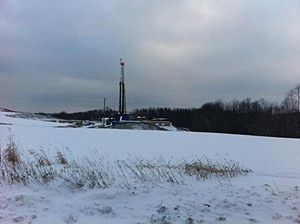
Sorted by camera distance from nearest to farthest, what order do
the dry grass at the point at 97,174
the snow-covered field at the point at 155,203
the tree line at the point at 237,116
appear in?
the snow-covered field at the point at 155,203 < the dry grass at the point at 97,174 < the tree line at the point at 237,116

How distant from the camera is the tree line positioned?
71.2 m

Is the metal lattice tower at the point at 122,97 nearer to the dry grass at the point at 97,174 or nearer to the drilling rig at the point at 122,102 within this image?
the drilling rig at the point at 122,102

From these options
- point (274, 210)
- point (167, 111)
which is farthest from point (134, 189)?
point (167, 111)

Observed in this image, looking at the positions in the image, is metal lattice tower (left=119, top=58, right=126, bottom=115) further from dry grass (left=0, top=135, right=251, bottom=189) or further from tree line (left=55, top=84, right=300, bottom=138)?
dry grass (left=0, top=135, right=251, bottom=189)

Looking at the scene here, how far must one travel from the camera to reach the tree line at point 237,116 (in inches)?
2801

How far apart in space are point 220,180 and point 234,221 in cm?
253

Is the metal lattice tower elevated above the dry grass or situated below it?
above

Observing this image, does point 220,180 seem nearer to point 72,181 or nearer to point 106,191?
point 106,191

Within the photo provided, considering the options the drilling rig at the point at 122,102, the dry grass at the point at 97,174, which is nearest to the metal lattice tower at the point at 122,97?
the drilling rig at the point at 122,102

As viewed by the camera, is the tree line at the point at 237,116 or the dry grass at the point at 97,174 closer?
the dry grass at the point at 97,174

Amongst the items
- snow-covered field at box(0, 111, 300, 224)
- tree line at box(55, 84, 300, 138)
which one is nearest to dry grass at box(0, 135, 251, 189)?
snow-covered field at box(0, 111, 300, 224)

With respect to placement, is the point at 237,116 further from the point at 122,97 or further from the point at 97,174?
the point at 97,174

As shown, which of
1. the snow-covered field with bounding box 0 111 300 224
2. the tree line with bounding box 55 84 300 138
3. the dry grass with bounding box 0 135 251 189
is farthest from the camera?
the tree line with bounding box 55 84 300 138

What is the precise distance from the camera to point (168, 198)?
5969 mm
